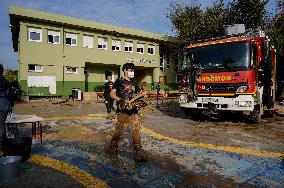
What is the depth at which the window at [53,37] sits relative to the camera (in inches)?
1029

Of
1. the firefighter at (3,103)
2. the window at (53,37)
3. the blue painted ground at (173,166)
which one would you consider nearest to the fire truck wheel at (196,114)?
the blue painted ground at (173,166)

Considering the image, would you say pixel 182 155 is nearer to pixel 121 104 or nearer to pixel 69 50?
pixel 121 104

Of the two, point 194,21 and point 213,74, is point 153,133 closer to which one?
point 213,74

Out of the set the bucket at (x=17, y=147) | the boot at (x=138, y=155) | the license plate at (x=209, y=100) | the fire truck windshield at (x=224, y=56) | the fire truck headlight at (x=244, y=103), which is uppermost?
the fire truck windshield at (x=224, y=56)

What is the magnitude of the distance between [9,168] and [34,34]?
919 inches

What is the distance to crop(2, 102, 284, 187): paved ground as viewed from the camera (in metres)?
4.27

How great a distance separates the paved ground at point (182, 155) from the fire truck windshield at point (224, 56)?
2147 millimetres

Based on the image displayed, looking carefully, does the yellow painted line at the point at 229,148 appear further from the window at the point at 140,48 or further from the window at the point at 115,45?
the window at the point at 140,48

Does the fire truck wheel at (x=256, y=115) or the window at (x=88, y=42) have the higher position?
the window at (x=88, y=42)

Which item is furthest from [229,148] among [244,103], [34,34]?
[34,34]

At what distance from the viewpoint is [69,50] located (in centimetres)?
2723

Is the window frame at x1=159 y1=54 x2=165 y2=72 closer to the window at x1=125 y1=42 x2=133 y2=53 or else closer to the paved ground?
the window at x1=125 y1=42 x2=133 y2=53

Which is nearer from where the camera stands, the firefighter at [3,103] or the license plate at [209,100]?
the firefighter at [3,103]

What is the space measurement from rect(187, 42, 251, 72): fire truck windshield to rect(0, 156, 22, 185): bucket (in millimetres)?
7381
